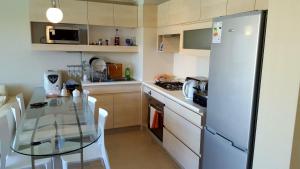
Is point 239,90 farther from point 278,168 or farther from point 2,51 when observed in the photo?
point 2,51

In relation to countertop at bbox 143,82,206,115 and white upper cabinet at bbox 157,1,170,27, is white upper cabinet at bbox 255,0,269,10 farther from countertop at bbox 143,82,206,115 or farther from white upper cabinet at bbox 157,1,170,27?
white upper cabinet at bbox 157,1,170,27

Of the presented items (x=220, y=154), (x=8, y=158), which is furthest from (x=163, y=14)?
(x=8, y=158)

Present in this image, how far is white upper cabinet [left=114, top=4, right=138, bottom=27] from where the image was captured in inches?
A: 144

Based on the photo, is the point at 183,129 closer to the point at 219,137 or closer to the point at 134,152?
the point at 219,137

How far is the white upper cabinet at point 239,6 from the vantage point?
1.87 meters

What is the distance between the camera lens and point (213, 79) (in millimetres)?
1939

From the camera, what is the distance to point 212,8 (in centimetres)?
231

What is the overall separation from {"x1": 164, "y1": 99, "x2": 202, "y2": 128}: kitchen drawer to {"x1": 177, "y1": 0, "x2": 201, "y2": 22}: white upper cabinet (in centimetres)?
102

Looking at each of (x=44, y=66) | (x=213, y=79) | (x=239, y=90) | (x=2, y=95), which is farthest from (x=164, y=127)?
(x=2, y=95)

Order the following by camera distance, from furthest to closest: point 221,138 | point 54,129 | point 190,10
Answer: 1. point 190,10
2. point 54,129
3. point 221,138

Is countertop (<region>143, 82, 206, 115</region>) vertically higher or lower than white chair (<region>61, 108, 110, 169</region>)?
higher

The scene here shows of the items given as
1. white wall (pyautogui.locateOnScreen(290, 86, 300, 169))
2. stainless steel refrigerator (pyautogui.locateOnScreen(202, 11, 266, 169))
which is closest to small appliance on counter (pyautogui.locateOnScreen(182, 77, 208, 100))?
stainless steel refrigerator (pyautogui.locateOnScreen(202, 11, 266, 169))

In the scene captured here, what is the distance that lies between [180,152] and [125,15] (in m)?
2.34

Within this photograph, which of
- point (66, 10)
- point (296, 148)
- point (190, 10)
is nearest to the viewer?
point (296, 148)
